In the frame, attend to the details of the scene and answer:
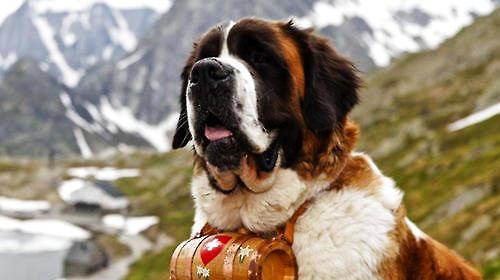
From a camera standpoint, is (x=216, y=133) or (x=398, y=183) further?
(x=398, y=183)

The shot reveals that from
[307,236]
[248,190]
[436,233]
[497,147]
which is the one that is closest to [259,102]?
[248,190]

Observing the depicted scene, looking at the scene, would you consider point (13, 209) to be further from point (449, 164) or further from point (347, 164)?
point (347, 164)

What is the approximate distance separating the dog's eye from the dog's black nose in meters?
0.55

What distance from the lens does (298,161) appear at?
215 inches

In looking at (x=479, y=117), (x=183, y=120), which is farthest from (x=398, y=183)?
(x=183, y=120)

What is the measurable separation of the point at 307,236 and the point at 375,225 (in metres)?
0.57

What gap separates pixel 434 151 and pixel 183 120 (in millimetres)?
64687

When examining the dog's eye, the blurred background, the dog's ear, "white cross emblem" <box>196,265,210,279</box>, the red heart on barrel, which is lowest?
the blurred background

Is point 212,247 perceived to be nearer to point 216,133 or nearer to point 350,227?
point 216,133

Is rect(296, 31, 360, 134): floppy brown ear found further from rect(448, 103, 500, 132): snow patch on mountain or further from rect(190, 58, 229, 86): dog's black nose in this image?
rect(448, 103, 500, 132): snow patch on mountain

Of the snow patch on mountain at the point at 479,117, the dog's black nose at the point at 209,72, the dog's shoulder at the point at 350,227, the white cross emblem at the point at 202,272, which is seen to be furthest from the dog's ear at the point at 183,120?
the snow patch on mountain at the point at 479,117

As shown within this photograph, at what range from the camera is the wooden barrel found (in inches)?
196

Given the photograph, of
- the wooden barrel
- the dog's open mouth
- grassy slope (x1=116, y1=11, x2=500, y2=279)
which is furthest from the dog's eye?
the wooden barrel

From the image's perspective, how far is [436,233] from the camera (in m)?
29.7
